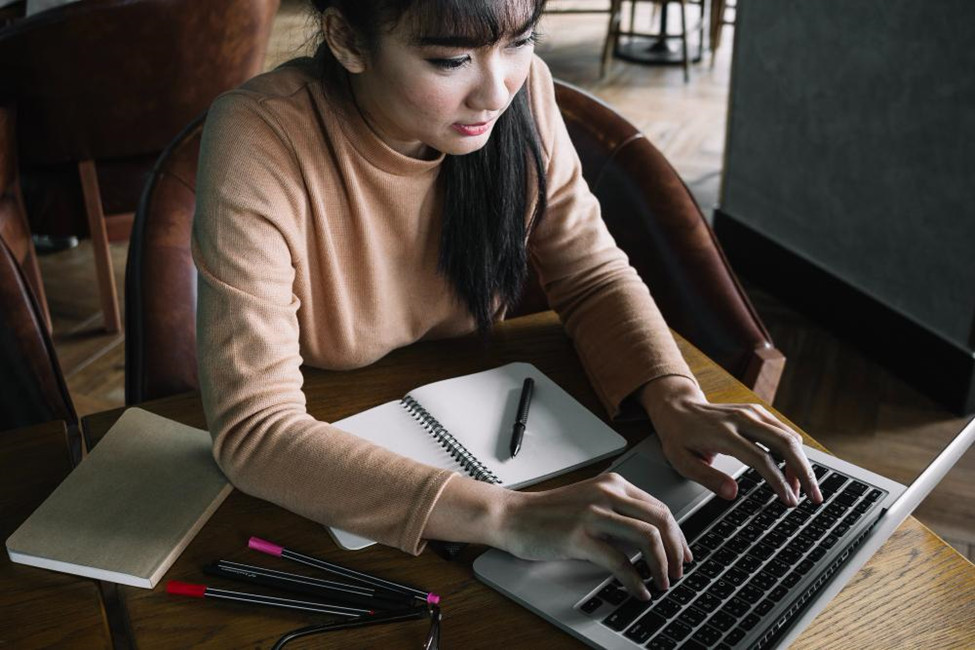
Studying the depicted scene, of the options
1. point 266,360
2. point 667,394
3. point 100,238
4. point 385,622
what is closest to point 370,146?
point 266,360

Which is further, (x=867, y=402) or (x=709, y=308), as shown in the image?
(x=867, y=402)

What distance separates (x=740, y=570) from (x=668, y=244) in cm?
65

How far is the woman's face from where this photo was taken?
87 cm

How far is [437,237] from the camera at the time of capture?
1.12 m

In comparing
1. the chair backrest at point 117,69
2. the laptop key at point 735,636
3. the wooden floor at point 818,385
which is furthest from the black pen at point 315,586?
the chair backrest at point 117,69

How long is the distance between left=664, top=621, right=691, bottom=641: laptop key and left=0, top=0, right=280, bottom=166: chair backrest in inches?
73.1

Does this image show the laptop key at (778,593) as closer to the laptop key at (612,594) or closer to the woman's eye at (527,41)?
the laptop key at (612,594)

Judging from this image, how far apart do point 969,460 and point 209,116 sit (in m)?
1.72

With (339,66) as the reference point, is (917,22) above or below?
below

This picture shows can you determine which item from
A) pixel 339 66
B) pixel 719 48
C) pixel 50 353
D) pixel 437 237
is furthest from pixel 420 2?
pixel 719 48

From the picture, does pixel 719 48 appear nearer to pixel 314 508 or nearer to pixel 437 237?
pixel 437 237

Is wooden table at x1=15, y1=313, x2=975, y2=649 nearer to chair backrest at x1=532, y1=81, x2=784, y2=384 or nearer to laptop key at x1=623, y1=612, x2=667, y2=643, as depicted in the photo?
laptop key at x1=623, y1=612, x2=667, y2=643

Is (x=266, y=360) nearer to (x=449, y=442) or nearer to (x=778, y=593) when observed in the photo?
(x=449, y=442)

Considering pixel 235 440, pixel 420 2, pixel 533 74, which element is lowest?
pixel 235 440
